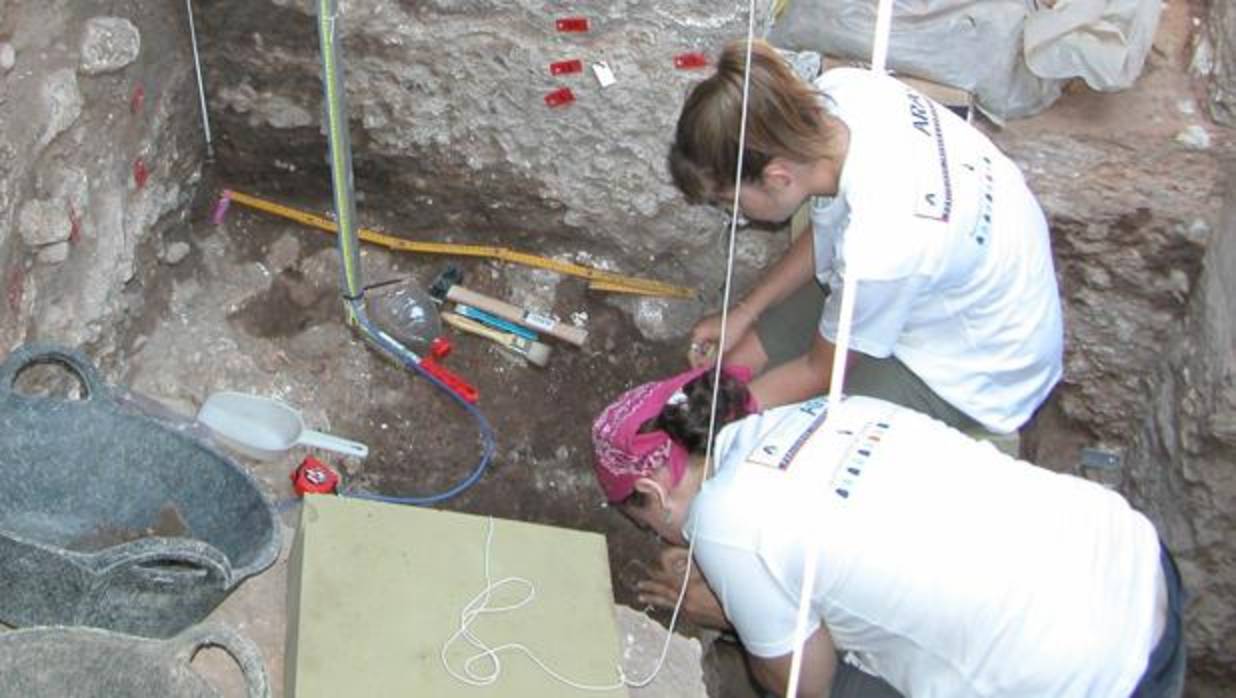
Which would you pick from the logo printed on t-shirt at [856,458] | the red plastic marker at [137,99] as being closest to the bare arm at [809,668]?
the logo printed on t-shirt at [856,458]

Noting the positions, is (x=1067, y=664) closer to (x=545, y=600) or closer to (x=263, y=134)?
(x=545, y=600)

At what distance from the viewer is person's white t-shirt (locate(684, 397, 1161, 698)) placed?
80.4 inches

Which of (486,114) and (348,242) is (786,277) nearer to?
(486,114)

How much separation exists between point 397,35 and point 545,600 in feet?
3.84

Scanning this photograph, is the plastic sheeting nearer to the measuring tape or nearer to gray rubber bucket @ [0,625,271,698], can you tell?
the measuring tape

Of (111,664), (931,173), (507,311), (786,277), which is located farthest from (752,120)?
(111,664)

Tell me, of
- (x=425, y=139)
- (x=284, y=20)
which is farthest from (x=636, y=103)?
(x=284, y=20)

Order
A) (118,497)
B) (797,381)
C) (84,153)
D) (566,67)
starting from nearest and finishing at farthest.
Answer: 1. (118,497)
2. (84,153)
3. (797,381)
4. (566,67)

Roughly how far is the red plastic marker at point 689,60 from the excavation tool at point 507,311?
21.3 inches

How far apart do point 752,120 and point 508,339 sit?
902mm

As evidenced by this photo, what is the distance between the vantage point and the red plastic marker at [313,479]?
2.61m

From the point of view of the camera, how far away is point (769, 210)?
2.38m

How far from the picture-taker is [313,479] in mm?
2617

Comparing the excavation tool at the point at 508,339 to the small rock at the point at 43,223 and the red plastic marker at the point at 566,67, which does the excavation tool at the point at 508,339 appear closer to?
the red plastic marker at the point at 566,67
